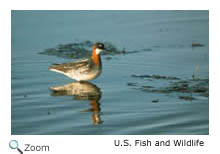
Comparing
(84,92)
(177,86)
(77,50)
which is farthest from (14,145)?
(77,50)

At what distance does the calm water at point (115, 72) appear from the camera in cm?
927

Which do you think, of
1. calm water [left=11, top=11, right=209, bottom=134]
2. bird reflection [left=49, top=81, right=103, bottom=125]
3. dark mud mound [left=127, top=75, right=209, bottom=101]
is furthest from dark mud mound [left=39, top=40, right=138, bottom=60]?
dark mud mound [left=127, top=75, right=209, bottom=101]

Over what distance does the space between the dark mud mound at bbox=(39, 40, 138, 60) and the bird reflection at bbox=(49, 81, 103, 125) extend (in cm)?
263

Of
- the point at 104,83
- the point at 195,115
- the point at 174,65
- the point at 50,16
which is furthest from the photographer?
the point at 50,16

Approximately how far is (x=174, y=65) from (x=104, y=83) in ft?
8.09

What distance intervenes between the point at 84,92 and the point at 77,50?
4283mm

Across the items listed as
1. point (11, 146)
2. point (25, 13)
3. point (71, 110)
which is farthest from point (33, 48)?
point (11, 146)

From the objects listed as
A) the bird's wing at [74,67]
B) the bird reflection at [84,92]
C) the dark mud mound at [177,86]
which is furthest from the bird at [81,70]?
the dark mud mound at [177,86]

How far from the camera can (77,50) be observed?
50.3 feet

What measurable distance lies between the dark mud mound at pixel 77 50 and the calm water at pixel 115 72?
395 mm

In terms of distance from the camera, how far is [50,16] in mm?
18859

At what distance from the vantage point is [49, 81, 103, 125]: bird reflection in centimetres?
1023

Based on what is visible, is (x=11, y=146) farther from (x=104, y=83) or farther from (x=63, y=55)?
(x=63, y=55)

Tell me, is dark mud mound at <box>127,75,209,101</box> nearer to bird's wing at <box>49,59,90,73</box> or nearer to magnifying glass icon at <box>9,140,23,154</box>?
bird's wing at <box>49,59,90,73</box>
